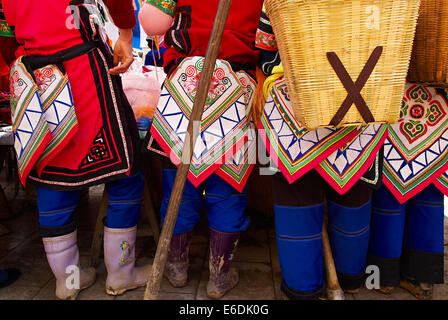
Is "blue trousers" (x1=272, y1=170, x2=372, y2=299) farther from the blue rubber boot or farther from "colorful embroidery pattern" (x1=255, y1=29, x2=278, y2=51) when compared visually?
"colorful embroidery pattern" (x1=255, y1=29, x2=278, y2=51)

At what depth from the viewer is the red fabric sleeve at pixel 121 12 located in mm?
1569

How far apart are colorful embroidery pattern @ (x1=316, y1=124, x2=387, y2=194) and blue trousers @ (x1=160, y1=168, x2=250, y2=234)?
19.9 inches

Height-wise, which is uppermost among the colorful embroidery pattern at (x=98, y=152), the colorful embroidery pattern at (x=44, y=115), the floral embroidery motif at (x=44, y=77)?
the floral embroidery motif at (x=44, y=77)

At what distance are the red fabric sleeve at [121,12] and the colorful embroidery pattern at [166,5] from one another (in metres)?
0.13

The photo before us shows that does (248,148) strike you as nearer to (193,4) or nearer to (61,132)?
(193,4)

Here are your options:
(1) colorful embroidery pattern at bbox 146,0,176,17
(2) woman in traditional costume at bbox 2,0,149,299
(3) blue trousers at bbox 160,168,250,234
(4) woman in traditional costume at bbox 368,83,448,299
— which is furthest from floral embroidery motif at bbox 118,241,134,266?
(4) woman in traditional costume at bbox 368,83,448,299

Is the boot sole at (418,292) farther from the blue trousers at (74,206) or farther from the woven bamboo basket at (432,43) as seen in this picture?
the blue trousers at (74,206)

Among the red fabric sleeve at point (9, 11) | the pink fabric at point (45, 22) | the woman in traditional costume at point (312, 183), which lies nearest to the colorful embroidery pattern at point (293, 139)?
the woman in traditional costume at point (312, 183)

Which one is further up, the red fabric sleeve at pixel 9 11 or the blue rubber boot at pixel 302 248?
the red fabric sleeve at pixel 9 11

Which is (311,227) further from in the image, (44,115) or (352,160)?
(44,115)

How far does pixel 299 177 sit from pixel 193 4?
38.6 inches

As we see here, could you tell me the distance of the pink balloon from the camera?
1.55 meters
